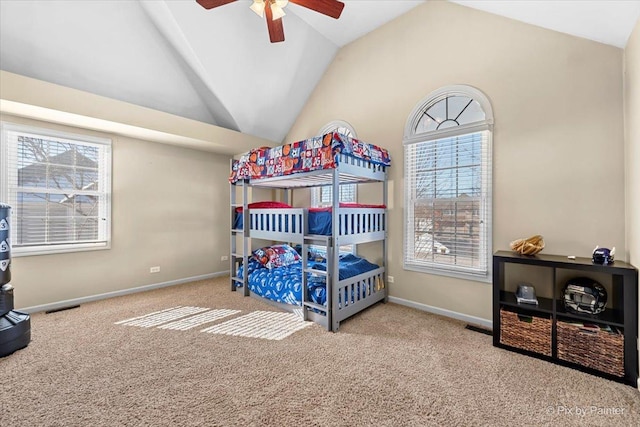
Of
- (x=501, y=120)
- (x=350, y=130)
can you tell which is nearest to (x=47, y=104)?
(x=350, y=130)

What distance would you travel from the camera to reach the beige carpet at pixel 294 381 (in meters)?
1.58

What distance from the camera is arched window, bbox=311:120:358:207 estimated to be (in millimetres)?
3985

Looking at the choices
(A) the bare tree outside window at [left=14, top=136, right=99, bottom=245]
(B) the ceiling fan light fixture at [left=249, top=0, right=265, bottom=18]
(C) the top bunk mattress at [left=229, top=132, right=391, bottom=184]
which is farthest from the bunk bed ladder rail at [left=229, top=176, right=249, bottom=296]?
(B) the ceiling fan light fixture at [left=249, top=0, right=265, bottom=18]

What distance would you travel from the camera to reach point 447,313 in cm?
304

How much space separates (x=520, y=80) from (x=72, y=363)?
4.72 meters

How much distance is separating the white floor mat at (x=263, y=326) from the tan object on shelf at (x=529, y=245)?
216cm

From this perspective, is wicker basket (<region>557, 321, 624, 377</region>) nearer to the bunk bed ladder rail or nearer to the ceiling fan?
the ceiling fan

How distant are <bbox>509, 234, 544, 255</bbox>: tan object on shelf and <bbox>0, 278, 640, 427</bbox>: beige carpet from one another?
886mm

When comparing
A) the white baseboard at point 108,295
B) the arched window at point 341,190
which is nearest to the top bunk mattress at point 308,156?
the arched window at point 341,190

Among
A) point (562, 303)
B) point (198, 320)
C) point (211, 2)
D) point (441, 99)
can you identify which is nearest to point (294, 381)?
point (198, 320)

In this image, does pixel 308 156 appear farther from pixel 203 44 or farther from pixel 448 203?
pixel 203 44

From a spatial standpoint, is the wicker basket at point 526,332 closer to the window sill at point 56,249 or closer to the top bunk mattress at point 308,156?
the top bunk mattress at point 308,156

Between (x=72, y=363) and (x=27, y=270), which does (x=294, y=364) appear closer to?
(x=72, y=363)

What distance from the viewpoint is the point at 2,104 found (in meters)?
2.72
